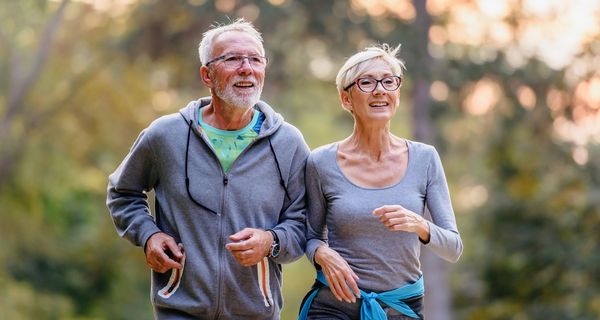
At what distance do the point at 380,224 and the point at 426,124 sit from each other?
519 inches

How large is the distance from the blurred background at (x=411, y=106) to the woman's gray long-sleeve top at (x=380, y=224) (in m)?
10.8

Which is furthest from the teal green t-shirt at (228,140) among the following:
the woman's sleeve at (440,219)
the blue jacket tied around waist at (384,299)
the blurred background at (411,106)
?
the blurred background at (411,106)

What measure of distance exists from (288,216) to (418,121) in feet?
42.7

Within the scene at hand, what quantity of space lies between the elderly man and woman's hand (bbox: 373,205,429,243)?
0.49m

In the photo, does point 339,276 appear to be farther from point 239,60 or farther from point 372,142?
point 239,60

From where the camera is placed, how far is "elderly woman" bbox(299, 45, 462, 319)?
15.4ft

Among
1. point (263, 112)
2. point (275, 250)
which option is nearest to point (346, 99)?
point (263, 112)

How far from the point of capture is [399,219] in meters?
4.44

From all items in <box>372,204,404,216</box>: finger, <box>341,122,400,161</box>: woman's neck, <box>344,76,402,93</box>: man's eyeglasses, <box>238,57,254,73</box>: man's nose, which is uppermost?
<box>238,57,254,73</box>: man's nose

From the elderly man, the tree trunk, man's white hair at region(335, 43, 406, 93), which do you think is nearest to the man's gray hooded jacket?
the elderly man

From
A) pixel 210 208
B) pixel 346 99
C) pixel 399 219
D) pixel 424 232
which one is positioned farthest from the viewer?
pixel 346 99

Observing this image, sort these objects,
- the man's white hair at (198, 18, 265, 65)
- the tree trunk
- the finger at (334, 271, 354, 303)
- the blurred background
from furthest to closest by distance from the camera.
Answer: the blurred background < the tree trunk < the man's white hair at (198, 18, 265, 65) < the finger at (334, 271, 354, 303)

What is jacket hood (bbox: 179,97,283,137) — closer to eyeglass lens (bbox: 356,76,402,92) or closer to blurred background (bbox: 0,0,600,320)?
eyeglass lens (bbox: 356,76,402,92)

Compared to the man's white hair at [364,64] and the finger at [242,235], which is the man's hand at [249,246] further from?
the man's white hair at [364,64]
